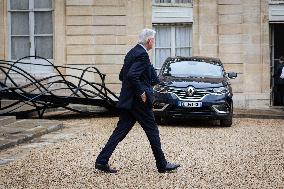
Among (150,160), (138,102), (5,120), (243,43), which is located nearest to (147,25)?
(243,43)

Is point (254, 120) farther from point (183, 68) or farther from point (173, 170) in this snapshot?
point (173, 170)

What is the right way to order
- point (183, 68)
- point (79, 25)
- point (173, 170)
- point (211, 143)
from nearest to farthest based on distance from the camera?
point (173, 170)
point (211, 143)
point (183, 68)
point (79, 25)

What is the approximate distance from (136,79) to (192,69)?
24.5 feet

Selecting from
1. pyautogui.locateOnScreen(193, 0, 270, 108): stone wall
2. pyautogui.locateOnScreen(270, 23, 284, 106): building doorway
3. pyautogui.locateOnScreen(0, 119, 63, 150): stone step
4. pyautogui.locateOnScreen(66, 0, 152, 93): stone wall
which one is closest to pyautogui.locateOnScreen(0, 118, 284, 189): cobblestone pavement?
pyautogui.locateOnScreen(0, 119, 63, 150): stone step

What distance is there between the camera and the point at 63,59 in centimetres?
1962

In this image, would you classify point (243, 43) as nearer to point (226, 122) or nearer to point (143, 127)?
point (226, 122)

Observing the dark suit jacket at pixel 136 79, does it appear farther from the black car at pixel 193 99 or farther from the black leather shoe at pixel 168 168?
the black car at pixel 193 99

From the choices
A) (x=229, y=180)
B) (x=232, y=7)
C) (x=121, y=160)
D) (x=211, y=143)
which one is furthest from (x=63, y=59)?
(x=229, y=180)

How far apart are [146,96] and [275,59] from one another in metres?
13.2

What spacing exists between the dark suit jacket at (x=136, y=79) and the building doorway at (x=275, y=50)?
12.1m

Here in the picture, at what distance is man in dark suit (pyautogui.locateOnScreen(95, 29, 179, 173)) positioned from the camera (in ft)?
25.6

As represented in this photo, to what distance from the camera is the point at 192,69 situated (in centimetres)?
1506

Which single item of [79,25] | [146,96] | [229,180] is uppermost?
[79,25]

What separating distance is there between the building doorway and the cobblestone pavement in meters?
6.58
